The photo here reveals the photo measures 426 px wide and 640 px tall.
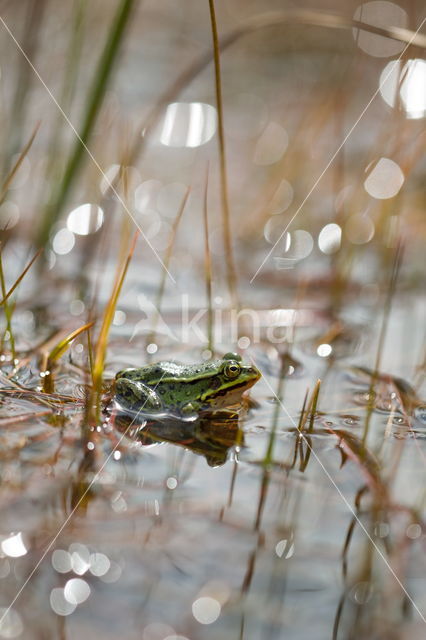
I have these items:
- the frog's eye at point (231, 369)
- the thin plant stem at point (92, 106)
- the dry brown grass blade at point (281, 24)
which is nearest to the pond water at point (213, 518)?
the frog's eye at point (231, 369)

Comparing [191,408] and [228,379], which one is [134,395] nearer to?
[191,408]

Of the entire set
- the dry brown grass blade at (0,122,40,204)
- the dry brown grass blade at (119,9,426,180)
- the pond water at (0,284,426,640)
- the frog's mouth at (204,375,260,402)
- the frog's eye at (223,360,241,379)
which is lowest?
the pond water at (0,284,426,640)

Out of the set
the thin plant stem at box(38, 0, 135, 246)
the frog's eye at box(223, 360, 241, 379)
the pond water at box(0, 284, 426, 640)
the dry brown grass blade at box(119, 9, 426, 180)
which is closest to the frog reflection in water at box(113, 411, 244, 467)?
the pond water at box(0, 284, 426, 640)

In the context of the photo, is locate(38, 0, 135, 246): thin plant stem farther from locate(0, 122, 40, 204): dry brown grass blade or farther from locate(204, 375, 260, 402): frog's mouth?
locate(204, 375, 260, 402): frog's mouth

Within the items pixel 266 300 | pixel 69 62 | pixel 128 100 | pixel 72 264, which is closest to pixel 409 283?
pixel 266 300

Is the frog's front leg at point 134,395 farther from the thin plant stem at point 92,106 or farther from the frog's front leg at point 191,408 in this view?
the thin plant stem at point 92,106

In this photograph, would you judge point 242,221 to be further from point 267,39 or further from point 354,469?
point 267,39

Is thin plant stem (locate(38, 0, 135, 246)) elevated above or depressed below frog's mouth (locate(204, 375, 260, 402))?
above

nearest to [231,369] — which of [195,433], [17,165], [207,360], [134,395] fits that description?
[195,433]

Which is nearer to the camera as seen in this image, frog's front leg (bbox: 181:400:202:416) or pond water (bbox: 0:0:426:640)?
pond water (bbox: 0:0:426:640)
